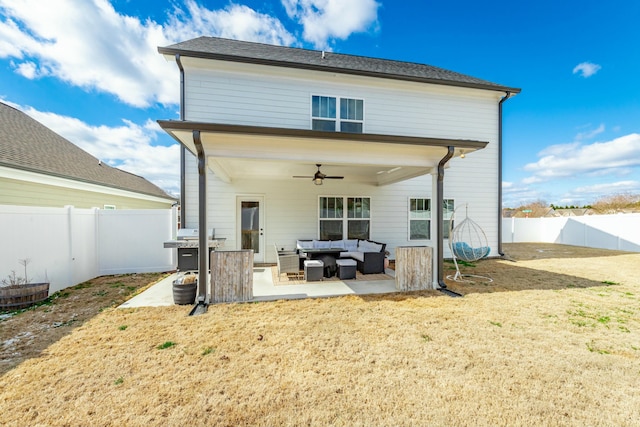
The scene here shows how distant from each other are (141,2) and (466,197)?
12615 millimetres

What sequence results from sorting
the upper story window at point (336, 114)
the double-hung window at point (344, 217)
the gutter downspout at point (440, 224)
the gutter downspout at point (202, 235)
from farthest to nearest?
1. the double-hung window at point (344, 217)
2. the upper story window at point (336, 114)
3. the gutter downspout at point (440, 224)
4. the gutter downspout at point (202, 235)

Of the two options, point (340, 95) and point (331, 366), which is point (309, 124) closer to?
point (340, 95)

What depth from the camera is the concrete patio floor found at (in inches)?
198

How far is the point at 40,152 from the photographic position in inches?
323

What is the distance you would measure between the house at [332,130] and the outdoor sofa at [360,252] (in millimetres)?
597

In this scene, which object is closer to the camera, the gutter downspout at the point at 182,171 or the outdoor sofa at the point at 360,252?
the outdoor sofa at the point at 360,252

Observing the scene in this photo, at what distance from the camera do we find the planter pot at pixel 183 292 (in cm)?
476

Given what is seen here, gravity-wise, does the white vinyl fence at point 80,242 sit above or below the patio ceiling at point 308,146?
below

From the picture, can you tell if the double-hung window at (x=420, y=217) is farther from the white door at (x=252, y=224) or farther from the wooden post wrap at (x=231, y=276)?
the wooden post wrap at (x=231, y=276)

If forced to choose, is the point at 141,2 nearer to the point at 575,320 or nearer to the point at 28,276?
the point at 28,276

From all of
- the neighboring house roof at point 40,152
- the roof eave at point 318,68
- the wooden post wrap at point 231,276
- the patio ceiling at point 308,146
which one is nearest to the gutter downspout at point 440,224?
the patio ceiling at point 308,146

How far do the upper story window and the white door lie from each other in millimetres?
3146

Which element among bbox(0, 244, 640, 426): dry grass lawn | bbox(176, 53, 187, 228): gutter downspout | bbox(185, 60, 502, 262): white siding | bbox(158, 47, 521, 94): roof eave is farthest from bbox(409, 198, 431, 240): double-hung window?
bbox(176, 53, 187, 228): gutter downspout

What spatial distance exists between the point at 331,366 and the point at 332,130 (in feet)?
23.9
